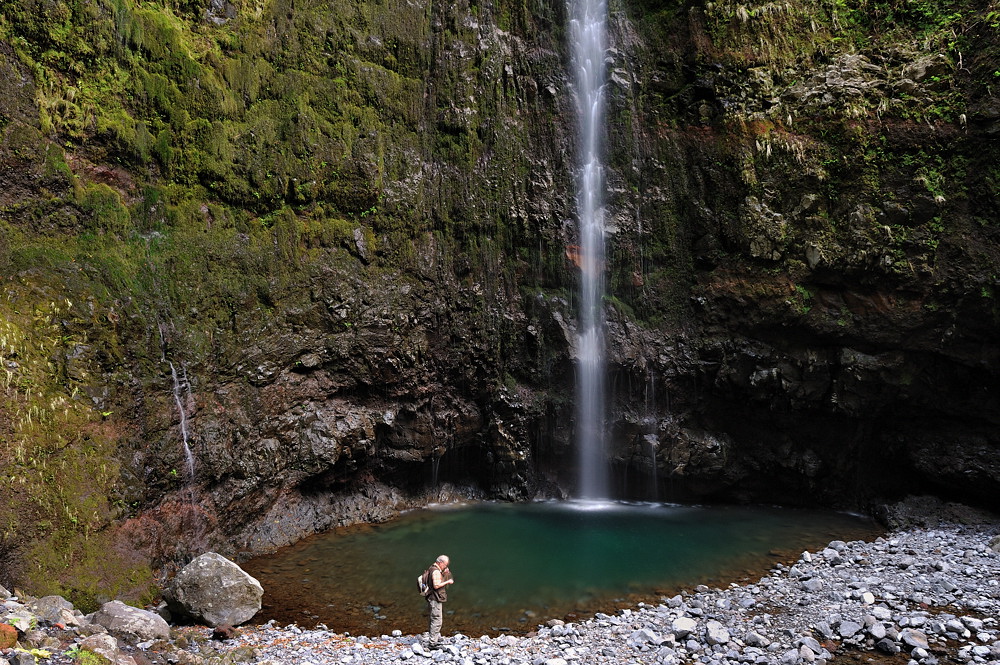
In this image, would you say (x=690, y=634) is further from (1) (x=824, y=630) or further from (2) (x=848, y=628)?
(2) (x=848, y=628)

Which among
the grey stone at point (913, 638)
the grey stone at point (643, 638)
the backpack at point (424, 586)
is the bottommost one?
the grey stone at point (643, 638)

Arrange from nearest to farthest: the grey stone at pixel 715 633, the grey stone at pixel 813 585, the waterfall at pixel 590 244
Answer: the grey stone at pixel 715 633
the grey stone at pixel 813 585
the waterfall at pixel 590 244

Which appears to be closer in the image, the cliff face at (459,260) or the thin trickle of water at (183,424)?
the cliff face at (459,260)

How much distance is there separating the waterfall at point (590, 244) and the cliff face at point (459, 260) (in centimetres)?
41

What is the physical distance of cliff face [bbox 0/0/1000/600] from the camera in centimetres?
1019

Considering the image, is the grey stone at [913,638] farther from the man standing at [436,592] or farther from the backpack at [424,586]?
the backpack at [424,586]

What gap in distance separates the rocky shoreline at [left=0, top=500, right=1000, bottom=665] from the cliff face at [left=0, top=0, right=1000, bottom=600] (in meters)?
2.35

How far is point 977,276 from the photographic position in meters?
13.3

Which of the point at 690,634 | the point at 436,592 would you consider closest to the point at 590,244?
the point at 690,634

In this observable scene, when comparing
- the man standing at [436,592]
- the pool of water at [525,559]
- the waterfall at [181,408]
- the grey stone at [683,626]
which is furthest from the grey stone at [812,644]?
the waterfall at [181,408]

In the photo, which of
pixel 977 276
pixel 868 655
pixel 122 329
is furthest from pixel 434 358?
pixel 977 276

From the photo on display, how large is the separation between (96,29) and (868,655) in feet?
54.1

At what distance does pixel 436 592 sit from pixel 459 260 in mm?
9910

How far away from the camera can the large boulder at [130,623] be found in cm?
731
